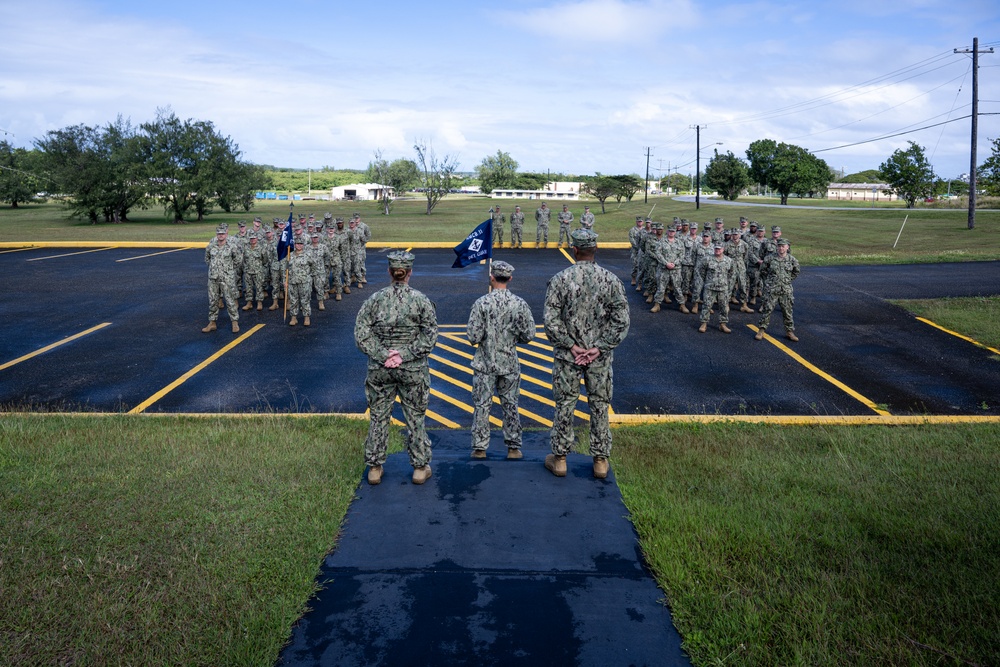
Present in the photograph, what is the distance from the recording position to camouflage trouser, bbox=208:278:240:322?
47.0ft

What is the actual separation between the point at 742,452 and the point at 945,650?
3.73 meters

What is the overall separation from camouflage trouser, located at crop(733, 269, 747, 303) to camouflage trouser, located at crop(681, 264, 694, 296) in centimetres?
112

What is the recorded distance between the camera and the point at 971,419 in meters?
9.39

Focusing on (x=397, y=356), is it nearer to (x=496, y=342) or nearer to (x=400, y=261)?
(x=400, y=261)

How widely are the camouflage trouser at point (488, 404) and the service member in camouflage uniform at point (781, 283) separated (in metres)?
8.27

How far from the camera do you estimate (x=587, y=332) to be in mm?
6715

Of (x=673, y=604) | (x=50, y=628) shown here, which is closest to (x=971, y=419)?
(x=673, y=604)

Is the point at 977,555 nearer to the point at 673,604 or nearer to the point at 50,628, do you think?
the point at 673,604

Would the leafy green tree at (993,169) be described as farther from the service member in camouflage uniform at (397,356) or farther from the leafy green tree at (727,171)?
the service member in camouflage uniform at (397,356)

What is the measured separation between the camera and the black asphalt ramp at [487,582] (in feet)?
13.9

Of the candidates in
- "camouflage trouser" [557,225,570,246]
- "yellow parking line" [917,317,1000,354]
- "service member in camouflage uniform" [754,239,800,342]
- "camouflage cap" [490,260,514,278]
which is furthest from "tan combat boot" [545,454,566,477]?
"camouflage trouser" [557,225,570,246]

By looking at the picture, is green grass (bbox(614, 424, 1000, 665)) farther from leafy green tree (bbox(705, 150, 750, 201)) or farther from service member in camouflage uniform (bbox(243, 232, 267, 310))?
leafy green tree (bbox(705, 150, 750, 201))

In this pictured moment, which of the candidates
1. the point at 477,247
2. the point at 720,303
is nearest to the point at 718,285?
the point at 720,303

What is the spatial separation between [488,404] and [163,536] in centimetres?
337
